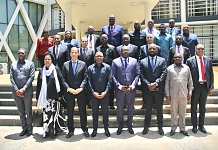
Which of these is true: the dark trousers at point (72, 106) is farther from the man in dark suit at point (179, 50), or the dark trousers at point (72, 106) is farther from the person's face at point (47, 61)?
the man in dark suit at point (179, 50)

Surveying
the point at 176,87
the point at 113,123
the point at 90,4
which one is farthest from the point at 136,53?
the point at 90,4

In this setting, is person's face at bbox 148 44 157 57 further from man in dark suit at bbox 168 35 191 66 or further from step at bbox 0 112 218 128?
step at bbox 0 112 218 128

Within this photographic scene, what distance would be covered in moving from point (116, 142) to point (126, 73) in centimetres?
156

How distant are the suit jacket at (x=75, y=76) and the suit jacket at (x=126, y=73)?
707 millimetres

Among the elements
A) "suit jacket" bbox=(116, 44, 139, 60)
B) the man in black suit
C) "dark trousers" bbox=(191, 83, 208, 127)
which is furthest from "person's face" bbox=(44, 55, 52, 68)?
"dark trousers" bbox=(191, 83, 208, 127)

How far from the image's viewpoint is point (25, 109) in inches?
219

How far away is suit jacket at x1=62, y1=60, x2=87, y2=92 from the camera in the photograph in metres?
5.29

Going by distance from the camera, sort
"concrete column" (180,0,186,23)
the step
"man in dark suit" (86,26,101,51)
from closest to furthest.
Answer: the step < "man in dark suit" (86,26,101,51) < "concrete column" (180,0,186,23)

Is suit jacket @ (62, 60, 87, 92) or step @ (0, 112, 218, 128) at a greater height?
suit jacket @ (62, 60, 87, 92)

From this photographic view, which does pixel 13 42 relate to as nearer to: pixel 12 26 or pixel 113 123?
pixel 12 26

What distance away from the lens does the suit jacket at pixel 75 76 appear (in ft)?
17.4

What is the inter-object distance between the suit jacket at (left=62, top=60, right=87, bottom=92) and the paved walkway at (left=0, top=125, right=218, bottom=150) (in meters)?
1.22

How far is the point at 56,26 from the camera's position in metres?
24.3

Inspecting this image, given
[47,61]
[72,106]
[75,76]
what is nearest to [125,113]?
[72,106]
